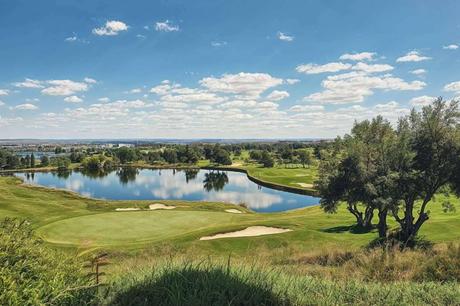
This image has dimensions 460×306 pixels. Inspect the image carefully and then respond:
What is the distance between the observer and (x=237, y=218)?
36938mm

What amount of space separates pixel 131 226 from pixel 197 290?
2835cm

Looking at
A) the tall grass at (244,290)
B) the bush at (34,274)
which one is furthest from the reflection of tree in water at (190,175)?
the bush at (34,274)

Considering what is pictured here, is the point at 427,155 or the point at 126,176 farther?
the point at 126,176

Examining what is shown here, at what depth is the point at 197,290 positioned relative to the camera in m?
4.19

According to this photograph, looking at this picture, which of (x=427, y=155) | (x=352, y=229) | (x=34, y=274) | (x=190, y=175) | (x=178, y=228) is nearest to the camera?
(x=34, y=274)

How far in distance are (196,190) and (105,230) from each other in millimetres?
53283

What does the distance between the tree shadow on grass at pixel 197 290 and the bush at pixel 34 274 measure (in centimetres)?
50

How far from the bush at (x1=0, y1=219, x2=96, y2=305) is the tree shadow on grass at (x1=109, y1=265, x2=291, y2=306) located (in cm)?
50

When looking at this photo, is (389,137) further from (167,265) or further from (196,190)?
(196,190)

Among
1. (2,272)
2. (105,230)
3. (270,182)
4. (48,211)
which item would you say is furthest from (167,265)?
(270,182)

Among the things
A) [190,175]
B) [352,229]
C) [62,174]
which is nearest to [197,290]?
[352,229]

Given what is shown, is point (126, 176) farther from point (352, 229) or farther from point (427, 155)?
point (427, 155)

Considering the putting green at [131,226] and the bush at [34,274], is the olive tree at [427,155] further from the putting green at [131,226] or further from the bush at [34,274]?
the bush at [34,274]

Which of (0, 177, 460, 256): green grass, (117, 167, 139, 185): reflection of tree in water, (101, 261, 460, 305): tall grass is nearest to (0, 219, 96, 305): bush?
(101, 261, 460, 305): tall grass
